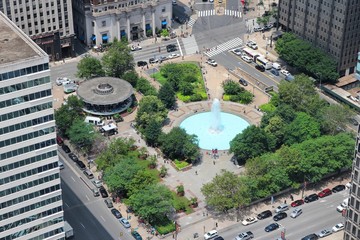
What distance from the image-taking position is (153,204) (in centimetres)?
19612

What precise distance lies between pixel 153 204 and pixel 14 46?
213ft

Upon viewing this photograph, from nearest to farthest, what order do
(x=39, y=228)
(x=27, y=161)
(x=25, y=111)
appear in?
(x=25, y=111) → (x=27, y=161) → (x=39, y=228)

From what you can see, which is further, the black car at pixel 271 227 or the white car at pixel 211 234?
the black car at pixel 271 227

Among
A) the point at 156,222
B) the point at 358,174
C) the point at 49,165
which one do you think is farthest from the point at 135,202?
the point at 358,174

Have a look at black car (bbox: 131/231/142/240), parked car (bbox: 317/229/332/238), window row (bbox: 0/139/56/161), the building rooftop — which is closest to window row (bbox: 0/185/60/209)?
window row (bbox: 0/139/56/161)

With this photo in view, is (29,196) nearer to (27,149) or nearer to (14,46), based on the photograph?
(27,149)

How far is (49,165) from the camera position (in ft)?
512

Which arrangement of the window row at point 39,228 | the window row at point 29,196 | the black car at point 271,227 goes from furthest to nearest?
the black car at point 271,227 < the window row at point 39,228 < the window row at point 29,196

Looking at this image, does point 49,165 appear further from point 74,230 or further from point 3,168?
point 74,230

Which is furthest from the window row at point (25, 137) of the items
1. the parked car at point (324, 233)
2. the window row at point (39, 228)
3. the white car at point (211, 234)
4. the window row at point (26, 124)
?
the parked car at point (324, 233)

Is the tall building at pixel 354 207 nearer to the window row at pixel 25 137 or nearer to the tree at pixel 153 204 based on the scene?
the tree at pixel 153 204

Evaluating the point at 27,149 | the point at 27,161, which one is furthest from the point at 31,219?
the point at 27,149

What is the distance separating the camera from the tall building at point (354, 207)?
162750mm

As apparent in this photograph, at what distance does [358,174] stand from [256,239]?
42923mm
